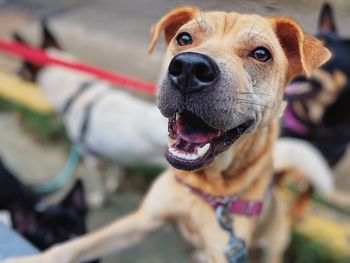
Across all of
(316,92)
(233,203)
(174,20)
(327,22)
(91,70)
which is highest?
(174,20)

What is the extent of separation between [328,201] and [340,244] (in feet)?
2.10

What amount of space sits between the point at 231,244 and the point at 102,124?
1715 millimetres

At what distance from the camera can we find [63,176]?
13.1 feet

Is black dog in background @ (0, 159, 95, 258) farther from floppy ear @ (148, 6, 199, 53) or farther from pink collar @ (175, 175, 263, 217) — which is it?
floppy ear @ (148, 6, 199, 53)

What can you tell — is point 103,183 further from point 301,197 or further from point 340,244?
point 340,244

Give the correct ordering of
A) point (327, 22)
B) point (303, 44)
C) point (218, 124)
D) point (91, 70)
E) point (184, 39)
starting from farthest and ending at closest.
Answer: point (327, 22), point (91, 70), point (303, 44), point (184, 39), point (218, 124)

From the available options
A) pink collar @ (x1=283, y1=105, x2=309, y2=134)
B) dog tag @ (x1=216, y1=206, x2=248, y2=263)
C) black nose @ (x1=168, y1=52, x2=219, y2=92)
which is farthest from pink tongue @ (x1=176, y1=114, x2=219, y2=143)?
pink collar @ (x1=283, y1=105, x2=309, y2=134)

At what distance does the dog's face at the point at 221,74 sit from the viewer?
1528mm

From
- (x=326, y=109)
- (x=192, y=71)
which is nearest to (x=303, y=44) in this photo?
(x=192, y=71)

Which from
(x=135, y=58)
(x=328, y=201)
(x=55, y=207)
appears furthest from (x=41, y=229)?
(x=135, y=58)

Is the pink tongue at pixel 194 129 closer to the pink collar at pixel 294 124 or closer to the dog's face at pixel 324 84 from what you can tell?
the dog's face at pixel 324 84

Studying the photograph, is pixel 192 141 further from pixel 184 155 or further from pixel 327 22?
pixel 327 22

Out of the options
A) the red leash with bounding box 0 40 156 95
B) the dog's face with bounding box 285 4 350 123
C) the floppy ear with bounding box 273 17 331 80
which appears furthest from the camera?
the dog's face with bounding box 285 4 350 123

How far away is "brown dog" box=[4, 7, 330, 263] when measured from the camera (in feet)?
5.11
